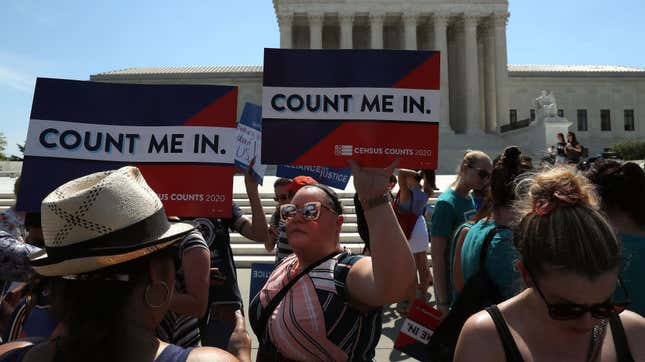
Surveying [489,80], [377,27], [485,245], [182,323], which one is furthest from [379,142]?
[489,80]

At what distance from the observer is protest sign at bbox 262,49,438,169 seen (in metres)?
2.98

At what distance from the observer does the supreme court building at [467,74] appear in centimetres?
4606

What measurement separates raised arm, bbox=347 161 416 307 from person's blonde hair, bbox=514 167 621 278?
0.41 meters

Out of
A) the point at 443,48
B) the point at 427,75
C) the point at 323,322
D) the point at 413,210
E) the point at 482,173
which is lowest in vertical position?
the point at 323,322

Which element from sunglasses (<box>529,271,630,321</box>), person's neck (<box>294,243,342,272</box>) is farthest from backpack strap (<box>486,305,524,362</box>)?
person's neck (<box>294,243,342,272</box>)

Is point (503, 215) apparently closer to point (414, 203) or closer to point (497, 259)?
point (497, 259)

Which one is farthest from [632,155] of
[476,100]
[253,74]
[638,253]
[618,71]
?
[638,253]

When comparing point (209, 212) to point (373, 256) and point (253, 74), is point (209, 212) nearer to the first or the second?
point (373, 256)

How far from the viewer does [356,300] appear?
2227 mm

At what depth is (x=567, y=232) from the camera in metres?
1.63

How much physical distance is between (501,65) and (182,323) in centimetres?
4784

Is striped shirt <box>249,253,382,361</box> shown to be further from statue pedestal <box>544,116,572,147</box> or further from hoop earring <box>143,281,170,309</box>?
statue pedestal <box>544,116,572,147</box>

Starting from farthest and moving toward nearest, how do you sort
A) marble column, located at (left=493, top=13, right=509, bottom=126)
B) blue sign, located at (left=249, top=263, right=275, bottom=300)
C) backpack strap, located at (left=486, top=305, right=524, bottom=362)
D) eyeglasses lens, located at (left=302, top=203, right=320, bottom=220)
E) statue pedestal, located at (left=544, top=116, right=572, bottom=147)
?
marble column, located at (left=493, top=13, right=509, bottom=126) → statue pedestal, located at (left=544, top=116, right=572, bottom=147) → blue sign, located at (left=249, top=263, right=275, bottom=300) → eyeglasses lens, located at (left=302, top=203, right=320, bottom=220) → backpack strap, located at (left=486, top=305, right=524, bottom=362)

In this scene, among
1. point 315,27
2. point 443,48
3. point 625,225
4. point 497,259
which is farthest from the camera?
point 315,27
